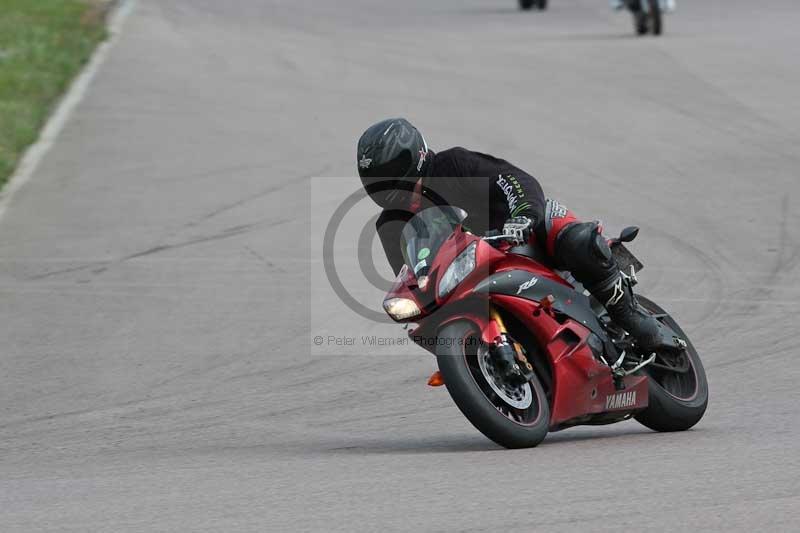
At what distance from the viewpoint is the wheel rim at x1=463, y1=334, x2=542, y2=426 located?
624 centimetres

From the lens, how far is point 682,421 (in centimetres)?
709

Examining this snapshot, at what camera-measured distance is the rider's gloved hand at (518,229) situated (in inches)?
247

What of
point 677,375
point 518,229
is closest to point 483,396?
point 518,229

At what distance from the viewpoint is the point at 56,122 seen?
679 inches

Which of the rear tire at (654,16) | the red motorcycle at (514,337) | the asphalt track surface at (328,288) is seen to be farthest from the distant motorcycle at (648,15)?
the red motorcycle at (514,337)

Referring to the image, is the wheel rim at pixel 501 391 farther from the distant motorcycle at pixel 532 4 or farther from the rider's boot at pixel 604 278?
the distant motorcycle at pixel 532 4

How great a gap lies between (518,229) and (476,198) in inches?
16.6

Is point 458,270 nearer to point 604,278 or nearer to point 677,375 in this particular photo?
point 604,278

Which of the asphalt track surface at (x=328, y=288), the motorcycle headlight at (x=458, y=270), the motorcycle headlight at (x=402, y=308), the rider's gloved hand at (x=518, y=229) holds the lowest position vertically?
the asphalt track surface at (x=328, y=288)

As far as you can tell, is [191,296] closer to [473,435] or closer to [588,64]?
[473,435]

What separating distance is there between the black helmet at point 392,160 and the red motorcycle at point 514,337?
0.17 meters

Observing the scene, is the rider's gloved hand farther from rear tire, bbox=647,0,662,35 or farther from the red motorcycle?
rear tire, bbox=647,0,662,35

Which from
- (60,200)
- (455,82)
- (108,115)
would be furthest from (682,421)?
(455,82)

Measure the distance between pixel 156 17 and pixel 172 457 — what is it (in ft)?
69.8
